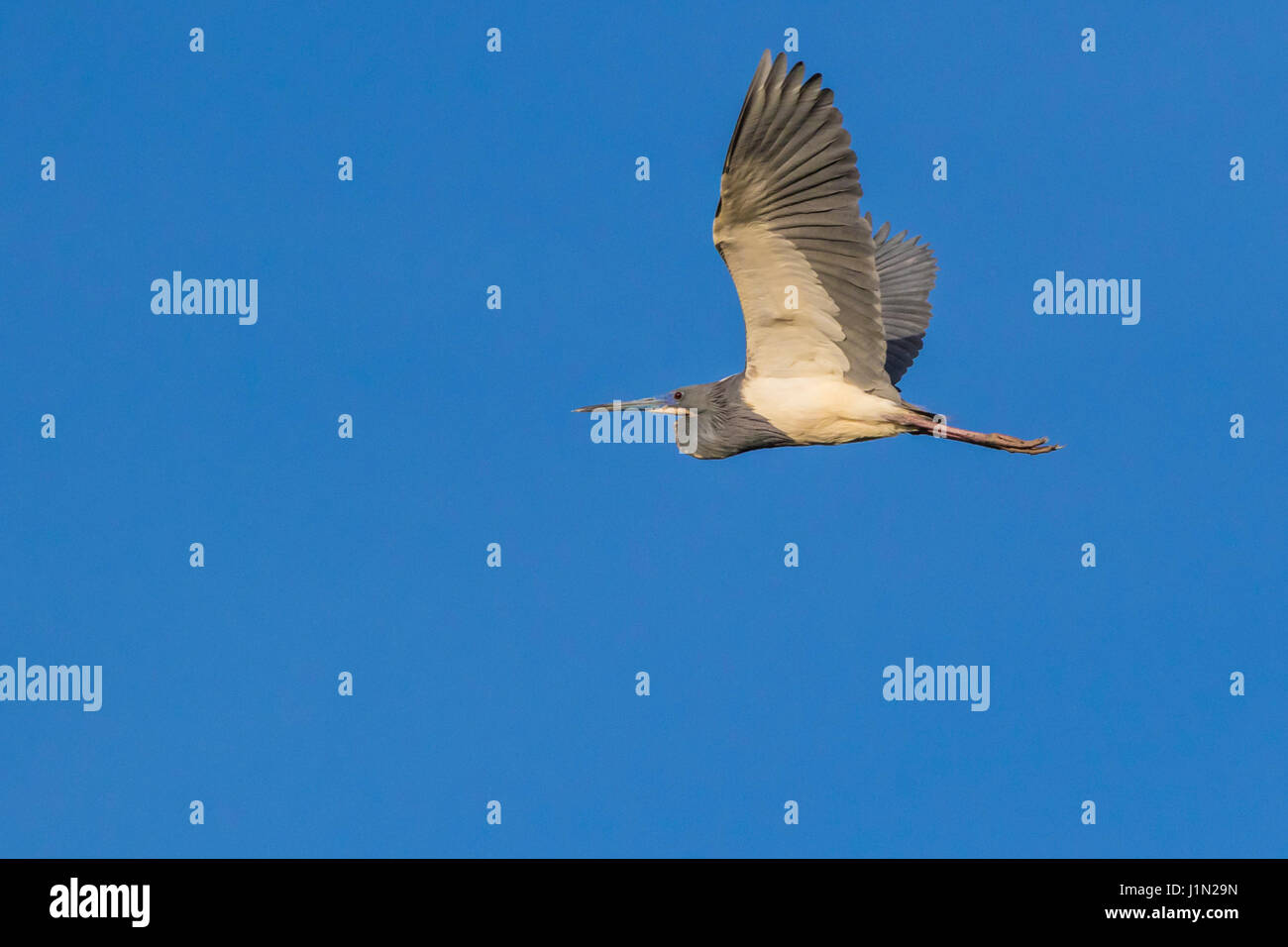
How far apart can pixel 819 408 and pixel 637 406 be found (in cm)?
196

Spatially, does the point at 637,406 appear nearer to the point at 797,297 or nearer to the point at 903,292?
the point at 797,297

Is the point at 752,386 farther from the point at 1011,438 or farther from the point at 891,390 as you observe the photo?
the point at 1011,438

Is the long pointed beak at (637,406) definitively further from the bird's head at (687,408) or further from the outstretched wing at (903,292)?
the outstretched wing at (903,292)

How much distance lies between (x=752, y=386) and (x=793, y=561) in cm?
313

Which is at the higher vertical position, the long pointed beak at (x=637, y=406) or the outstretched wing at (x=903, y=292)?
the outstretched wing at (x=903, y=292)

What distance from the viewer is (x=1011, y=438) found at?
12383 millimetres

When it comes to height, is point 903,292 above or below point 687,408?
above

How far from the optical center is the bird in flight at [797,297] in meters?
10.9

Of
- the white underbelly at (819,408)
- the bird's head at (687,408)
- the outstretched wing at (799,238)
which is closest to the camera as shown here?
the outstretched wing at (799,238)

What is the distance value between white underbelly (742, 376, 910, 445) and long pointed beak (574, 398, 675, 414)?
99cm

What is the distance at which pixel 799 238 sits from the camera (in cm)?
1162

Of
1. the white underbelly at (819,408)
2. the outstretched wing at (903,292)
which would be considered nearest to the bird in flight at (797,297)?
the white underbelly at (819,408)

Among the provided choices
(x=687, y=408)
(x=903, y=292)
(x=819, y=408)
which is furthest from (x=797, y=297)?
(x=903, y=292)

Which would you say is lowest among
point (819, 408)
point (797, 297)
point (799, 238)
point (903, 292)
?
point (819, 408)
